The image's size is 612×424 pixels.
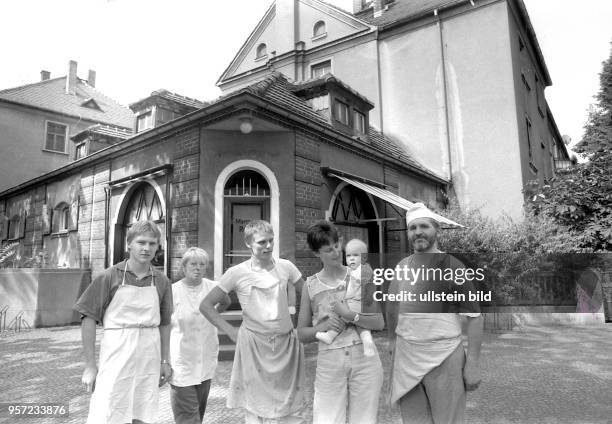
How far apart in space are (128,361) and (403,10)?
59.5 feet

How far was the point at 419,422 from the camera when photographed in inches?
99.3

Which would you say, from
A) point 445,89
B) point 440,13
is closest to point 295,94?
point 445,89

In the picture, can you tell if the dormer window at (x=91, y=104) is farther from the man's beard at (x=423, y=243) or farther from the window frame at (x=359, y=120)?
the man's beard at (x=423, y=243)

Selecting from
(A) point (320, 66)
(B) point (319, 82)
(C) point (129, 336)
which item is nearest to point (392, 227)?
(B) point (319, 82)

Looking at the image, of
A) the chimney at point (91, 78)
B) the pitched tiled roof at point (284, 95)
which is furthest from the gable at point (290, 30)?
the chimney at point (91, 78)

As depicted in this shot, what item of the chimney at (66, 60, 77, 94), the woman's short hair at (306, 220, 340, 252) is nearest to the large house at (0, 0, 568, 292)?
the woman's short hair at (306, 220, 340, 252)

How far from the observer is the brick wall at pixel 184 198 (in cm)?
879

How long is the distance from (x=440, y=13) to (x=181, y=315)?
15.6 meters

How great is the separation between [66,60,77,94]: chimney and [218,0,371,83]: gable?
Answer: 13150 millimetres

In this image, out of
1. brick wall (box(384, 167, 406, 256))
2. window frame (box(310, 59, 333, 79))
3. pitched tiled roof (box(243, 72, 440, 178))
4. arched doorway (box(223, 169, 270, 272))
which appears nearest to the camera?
arched doorway (box(223, 169, 270, 272))

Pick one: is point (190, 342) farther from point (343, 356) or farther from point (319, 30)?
point (319, 30)

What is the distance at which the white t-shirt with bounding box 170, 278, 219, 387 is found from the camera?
3.44 meters

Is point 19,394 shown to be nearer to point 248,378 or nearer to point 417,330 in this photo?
point 248,378

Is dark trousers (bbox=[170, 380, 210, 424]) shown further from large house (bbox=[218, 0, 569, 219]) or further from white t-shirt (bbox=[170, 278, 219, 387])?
large house (bbox=[218, 0, 569, 219])
